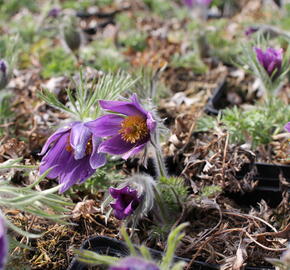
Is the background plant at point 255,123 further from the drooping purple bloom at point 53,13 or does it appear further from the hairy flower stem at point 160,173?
the drooping purple bloom at point 53,13

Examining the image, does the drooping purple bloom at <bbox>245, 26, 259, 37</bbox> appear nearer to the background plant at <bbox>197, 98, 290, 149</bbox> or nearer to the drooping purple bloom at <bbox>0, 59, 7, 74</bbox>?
the background plant at <bbox>197, 98, 290, 149</bbox>

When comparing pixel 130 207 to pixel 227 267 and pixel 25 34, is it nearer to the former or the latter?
pixel 227 267

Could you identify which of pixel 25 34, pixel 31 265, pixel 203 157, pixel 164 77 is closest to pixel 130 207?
pixel 31 265

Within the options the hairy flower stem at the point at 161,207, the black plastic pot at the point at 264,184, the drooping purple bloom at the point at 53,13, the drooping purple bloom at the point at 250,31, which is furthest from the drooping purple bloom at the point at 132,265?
the drooping purple bloom at the point at 53,13

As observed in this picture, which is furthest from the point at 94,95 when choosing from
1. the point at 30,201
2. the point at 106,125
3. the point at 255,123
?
the point at 255,123

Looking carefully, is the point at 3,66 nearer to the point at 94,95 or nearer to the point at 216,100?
the point at 94,95

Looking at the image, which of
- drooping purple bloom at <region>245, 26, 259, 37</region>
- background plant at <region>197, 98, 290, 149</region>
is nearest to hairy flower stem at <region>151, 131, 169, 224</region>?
background plant at <region>197, 98, 290, 149</region>

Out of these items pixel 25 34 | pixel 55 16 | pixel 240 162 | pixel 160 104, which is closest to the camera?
pixel 240 162
